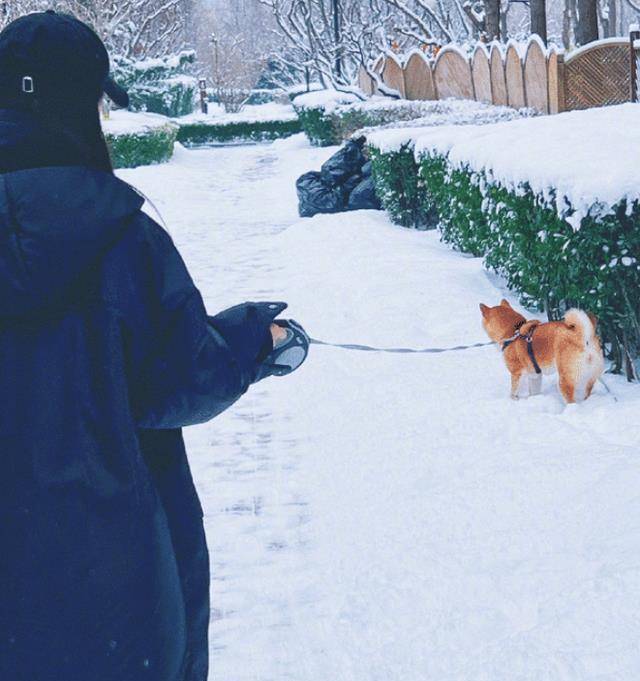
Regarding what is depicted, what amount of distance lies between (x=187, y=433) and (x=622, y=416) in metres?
2.47

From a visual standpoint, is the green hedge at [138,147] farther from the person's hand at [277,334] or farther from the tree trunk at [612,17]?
the tree trunk at [612,17]

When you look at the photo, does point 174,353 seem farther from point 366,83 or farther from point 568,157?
point 366,83

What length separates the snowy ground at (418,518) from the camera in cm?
333

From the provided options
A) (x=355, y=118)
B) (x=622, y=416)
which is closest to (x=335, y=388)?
(x=622, y=416)

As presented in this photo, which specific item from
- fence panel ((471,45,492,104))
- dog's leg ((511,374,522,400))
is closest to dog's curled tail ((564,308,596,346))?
dog's leg ((511,374,522,400))

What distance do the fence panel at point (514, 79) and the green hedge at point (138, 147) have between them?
30.3ft

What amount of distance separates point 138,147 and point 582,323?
69.5 ft

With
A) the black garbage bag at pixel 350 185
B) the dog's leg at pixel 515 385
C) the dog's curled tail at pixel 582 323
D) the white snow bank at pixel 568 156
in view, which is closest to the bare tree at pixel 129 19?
the black garbage bag at pixel 350 185

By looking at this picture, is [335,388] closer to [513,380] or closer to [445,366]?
[445,366]

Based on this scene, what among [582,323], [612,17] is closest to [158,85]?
[612,17]

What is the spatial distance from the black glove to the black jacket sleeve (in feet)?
0.51

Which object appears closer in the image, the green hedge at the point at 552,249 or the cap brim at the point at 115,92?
the cap brim at the point at 115,92

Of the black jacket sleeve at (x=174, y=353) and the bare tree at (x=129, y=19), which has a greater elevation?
the bare tree at (x=129, y=19)

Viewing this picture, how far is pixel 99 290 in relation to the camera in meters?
1.72
